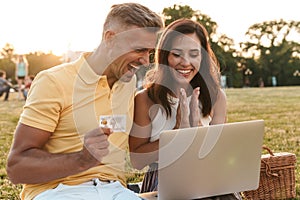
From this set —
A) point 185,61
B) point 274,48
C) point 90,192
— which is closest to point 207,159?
point 90,192

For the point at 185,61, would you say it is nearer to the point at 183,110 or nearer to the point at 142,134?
the point at 183,110

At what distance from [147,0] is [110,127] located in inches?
31.5

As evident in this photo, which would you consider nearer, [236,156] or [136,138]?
[236,156]

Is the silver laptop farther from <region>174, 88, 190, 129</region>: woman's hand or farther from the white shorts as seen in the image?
<region>174, 88, 190, 129</region>: woman's hand

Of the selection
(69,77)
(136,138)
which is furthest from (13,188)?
(69,77)

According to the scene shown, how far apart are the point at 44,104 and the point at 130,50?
0.41 m

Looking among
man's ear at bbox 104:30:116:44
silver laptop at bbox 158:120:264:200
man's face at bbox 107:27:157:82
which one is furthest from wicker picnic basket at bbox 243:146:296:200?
man's ear at bbox 104:30:116:44

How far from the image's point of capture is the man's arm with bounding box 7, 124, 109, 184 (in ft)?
6.10

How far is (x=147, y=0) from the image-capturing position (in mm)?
2316

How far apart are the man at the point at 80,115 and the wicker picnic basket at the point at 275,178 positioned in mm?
1625

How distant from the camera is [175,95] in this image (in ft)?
9.11

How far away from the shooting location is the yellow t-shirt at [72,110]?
192cm

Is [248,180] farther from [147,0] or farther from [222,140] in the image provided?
[147,0]

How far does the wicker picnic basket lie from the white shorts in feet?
5.14
